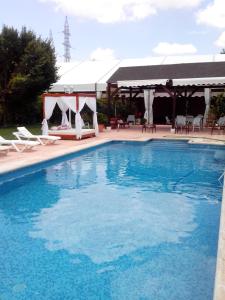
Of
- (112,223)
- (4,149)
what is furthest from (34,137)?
(112,223)

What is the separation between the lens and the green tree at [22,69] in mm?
21281

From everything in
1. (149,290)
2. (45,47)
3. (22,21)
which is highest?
(22,21)

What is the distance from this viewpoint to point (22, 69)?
21625mm

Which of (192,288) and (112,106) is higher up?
(112,106)

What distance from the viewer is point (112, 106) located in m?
24.4

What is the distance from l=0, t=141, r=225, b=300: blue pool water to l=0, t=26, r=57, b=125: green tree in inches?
432

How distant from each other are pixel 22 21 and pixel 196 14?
11827 millimetres

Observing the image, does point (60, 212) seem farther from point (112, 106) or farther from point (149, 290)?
point (112, 106)

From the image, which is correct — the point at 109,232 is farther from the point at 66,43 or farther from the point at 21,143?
the point at 66,43

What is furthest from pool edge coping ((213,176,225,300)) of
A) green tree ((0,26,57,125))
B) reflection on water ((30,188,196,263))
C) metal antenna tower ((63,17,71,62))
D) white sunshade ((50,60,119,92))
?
metal antenna tower ((63,17,71,62))

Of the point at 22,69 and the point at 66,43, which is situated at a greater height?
the point at 66,43

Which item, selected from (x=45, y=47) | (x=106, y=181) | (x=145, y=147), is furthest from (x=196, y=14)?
(x=106, y=181)

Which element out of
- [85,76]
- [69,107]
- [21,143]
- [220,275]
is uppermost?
[85,76]

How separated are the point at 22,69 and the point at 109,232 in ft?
57.4
